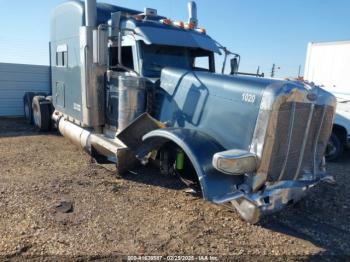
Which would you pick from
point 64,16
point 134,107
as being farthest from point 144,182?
point 64,16

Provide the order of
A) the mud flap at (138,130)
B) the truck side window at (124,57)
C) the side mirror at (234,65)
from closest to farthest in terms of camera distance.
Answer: the mud flap at (138,130) < the truck side window at (124,57) < the side mirror at (234,65)

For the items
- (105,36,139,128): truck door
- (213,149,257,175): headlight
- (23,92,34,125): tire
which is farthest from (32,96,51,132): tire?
(213,149,257,175): headlight

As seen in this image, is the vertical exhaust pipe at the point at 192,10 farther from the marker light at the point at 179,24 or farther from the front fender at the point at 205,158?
the front fender at the point at 205,158

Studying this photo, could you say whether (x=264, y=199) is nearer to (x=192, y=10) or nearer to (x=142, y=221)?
(x=142, y=221)

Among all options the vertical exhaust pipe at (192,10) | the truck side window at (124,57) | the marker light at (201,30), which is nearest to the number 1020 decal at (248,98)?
the truck side window at (124,57)

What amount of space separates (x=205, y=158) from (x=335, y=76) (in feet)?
23.4

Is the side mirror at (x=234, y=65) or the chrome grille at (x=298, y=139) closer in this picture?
the chrome grille at (x=298, y=139)

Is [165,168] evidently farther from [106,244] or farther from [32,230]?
[32,230]

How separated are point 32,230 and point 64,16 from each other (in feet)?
16.4

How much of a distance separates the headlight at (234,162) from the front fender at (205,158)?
22 centimetres

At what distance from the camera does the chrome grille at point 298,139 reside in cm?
384

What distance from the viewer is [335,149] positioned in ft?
27.7

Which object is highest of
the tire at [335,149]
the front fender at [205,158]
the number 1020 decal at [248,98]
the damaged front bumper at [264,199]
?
the number 1020 decal at [248,98]

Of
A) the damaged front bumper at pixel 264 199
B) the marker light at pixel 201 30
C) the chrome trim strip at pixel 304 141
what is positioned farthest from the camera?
the marker light at pixel 201 30
